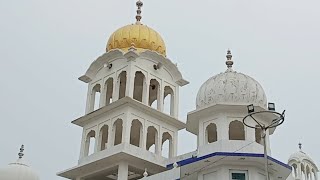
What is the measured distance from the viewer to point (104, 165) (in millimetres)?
32562

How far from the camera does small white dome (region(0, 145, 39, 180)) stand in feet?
125

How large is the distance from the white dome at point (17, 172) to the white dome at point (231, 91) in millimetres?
14987

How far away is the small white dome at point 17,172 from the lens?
38.2 metres

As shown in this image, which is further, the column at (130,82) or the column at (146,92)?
the column at (146,92)

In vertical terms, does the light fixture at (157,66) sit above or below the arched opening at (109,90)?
above

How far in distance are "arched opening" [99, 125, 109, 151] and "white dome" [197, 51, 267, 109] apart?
7427 millimetres

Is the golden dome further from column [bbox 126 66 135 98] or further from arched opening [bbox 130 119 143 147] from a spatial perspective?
arched opening [bbox 130 119 143 147]

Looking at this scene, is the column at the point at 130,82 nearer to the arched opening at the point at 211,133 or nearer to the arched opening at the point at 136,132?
the arched opening at the point at 136,132

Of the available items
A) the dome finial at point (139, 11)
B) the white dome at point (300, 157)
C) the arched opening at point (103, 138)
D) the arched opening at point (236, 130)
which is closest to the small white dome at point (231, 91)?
the arched opening at point (236, 130)

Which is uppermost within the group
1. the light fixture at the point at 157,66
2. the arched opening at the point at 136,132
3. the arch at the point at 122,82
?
the light fixture at the point at 157,66

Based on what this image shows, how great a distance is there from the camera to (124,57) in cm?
3478

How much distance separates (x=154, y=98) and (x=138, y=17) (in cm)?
533

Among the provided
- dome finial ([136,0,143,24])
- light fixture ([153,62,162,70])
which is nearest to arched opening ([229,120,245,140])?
light fixture ([153,62,162,70])

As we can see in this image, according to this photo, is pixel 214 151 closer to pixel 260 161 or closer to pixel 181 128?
pixel 260 161
